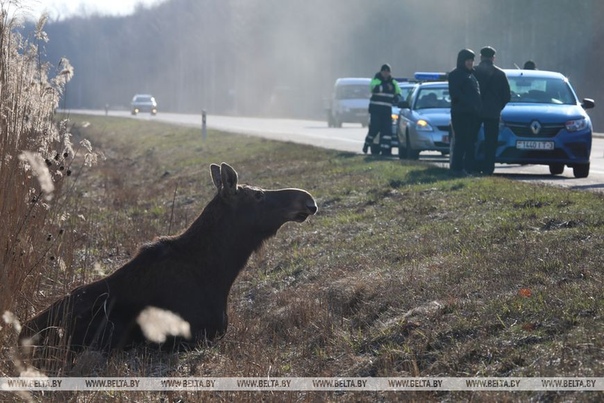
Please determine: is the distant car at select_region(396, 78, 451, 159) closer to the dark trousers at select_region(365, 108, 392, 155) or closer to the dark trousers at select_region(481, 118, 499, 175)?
the dark trousers at select_region(365, 108, 392, 155)

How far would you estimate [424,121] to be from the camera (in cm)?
2334

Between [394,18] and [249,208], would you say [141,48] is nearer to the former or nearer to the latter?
[394,18]

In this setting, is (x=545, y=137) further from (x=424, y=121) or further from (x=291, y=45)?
(x=291, y=45)

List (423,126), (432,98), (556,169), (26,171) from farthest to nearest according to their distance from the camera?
(432,98)
(423,126)
(556,169)
(26,171)

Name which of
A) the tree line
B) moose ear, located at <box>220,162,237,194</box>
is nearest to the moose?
moose ear, located at <box>220,162,237,194</box>

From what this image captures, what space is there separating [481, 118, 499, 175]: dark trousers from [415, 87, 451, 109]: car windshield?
6.21 meters

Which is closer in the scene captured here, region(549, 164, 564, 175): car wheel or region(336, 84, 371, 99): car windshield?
region(549, 164, 564, 175): car wheel

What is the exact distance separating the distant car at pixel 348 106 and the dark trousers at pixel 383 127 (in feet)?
73.9

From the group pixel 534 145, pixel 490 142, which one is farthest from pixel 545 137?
pixel 490 142

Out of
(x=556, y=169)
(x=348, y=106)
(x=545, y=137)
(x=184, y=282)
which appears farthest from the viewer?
(x=348, y=106)

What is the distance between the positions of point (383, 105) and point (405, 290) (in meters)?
15.8

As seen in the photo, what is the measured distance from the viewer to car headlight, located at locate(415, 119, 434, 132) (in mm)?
23250

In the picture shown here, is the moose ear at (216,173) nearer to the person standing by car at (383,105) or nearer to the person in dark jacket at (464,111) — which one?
the person in dark jacket at (464,111)

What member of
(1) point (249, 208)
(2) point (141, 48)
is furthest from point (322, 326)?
(2) point (141, 48)
